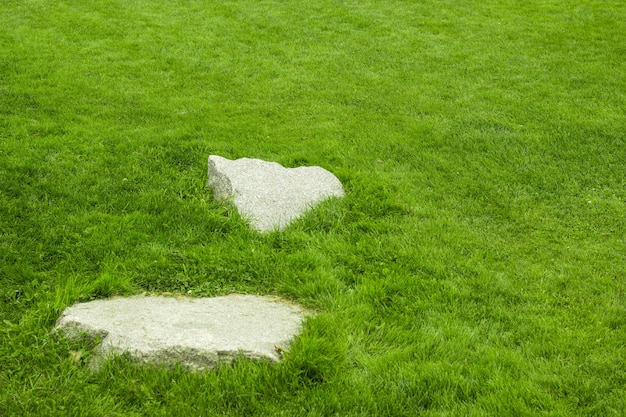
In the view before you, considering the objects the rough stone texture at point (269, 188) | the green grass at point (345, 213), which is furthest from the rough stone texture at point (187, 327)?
the rough stone texture at point (269, 188)

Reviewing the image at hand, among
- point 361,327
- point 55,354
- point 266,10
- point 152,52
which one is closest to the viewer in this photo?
point 55,354

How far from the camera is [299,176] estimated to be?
23.6ft

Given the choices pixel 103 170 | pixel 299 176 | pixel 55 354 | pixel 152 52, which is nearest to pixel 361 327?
pixel 55 354

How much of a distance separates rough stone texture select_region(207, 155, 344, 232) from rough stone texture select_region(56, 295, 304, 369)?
1.50 m

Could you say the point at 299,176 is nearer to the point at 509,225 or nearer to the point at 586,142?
the point at 509,225

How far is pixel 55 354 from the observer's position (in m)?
4.28

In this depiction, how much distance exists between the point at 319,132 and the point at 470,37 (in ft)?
19.8

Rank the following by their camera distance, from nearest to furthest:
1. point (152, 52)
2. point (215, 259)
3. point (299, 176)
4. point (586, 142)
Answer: point (215, 259) < point (299, 176) < point (586, 142) < point (152, 52)

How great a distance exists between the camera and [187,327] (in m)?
4.43

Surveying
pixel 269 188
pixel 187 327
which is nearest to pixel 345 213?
pixel 269 188

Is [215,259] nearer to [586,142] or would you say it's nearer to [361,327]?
[361,327]

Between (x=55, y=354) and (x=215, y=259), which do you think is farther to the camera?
(x=215, y=259)

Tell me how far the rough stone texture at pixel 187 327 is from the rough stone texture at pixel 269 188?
1496 mm

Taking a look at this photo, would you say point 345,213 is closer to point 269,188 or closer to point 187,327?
point 269,188
